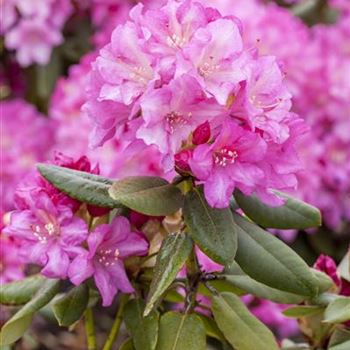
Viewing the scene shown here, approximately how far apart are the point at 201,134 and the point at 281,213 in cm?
21

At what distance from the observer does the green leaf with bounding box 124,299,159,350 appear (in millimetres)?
1293

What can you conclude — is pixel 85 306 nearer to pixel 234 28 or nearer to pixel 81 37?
pixel 234 28

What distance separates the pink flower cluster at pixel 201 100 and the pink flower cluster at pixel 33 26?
5.53 ft

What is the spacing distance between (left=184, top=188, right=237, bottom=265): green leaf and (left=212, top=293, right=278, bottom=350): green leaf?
14 cm

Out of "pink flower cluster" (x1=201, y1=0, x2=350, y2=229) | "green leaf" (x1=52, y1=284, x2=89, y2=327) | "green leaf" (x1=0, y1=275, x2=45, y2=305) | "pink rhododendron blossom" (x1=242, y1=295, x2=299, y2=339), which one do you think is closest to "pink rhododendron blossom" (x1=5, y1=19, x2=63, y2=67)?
"pink flower cluster" (x1=201, y1=0, x2=350, y2=229)

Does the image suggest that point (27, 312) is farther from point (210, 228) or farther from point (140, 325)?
point (210, 228)

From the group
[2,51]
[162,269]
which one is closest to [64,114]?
[2,51]

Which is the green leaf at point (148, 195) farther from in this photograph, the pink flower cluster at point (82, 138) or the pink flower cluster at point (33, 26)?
the pink flower cluster at point (33, 26)

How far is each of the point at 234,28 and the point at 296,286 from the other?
33 cm

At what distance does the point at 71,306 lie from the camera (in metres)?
1.36

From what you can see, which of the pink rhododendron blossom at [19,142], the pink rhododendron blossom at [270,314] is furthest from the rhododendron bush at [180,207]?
the pink rhododendron blossom at [19,142]

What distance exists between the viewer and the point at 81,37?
3.24 meters

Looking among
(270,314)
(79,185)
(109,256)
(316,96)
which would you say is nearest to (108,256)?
(109,256)

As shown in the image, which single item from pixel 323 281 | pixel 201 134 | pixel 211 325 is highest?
pixel 201 134
